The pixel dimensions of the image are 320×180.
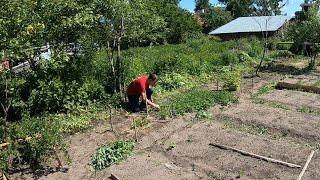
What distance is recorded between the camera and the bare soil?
26.2ft

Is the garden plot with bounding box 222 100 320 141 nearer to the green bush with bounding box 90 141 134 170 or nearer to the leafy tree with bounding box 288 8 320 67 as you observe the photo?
the green bush with bounding box 90 141 134 170

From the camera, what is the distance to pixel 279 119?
10.9 m

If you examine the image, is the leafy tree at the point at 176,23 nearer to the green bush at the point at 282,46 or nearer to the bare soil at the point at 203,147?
the green bush at the point at 282,46

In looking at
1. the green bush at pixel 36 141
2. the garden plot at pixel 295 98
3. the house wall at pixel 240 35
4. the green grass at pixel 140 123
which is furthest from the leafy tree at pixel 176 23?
the green bush at pixel 36 141

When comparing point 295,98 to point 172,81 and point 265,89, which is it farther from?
point 172,81

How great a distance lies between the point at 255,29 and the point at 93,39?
30931 millimetres

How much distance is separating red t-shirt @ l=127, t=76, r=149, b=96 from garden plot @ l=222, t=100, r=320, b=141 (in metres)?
2.33

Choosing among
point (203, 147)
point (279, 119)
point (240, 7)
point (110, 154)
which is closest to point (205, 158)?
point (203, 147)

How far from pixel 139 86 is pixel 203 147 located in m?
3.04

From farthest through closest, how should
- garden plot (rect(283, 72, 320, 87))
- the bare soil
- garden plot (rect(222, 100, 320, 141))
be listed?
garden plot (rect(283, 72, 320, 87)) < garden plot (rect(222, 100, 320, 141)) < the bare soil

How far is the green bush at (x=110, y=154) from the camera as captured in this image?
8580mm

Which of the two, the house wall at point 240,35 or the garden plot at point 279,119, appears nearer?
the garden plot at point 279,119

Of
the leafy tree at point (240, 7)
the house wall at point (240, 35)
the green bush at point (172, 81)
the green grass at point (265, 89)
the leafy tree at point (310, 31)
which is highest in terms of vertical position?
the leafy tree at point (240, 7)

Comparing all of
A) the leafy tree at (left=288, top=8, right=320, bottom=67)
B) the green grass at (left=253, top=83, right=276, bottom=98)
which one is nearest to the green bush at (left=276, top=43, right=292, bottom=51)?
the leafy tree at (left=288, top=8, right=320, bottom=67)
